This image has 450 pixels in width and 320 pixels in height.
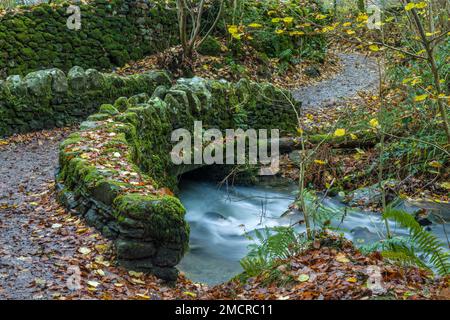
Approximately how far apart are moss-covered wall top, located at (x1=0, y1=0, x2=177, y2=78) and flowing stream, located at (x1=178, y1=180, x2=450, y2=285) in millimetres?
6432

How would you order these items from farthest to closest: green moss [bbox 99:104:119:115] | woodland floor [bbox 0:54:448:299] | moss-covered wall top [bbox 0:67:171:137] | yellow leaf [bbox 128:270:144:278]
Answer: moss-covered wall top [bbox 0:67:171:137], green moss [bbox 99:104:119:115], yellow leaf [bbox 128:270:144:278], woodland floor [bbox 0:54:448:299]

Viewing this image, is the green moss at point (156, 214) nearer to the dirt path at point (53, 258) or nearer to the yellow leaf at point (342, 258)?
the dirt path at point (53, 258)

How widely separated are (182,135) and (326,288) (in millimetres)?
6127

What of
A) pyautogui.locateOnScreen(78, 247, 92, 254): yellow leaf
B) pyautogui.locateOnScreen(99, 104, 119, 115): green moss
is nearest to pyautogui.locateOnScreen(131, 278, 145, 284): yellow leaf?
pyautogui.locateOnScreen(78, 247, 92, 254): yellow leaf

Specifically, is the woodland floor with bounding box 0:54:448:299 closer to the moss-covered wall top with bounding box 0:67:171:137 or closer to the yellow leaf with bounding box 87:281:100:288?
the yellow leaf with bounding box 87:281:100:288

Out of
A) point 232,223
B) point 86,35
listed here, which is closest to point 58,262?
point 232,223

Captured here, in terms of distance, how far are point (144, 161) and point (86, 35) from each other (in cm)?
850

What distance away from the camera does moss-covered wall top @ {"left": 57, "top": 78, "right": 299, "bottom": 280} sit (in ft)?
18.9

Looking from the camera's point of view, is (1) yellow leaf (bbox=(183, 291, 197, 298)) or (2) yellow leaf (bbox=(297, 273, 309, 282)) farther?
(1) yellow leaf (bbox=(183, 291, 197, 298))

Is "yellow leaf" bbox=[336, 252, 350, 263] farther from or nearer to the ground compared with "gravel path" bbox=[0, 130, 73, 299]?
farther from the ground

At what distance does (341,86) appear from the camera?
17750 mm

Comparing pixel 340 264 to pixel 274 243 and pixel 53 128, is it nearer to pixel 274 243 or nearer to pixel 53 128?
pixel 274 243

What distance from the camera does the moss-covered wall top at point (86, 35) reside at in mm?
14398
